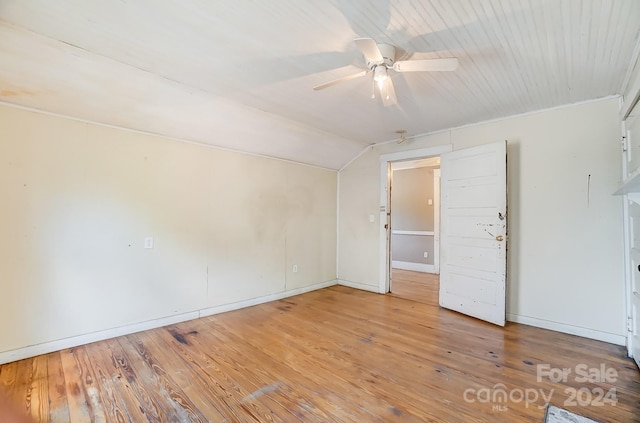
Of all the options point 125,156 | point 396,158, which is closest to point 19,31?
point 125,156

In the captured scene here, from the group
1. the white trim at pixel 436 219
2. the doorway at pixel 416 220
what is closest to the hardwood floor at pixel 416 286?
the doorway at pixel 416 220

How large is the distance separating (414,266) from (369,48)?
5.62 metres

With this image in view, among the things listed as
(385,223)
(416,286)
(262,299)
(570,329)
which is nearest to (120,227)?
(262,299)

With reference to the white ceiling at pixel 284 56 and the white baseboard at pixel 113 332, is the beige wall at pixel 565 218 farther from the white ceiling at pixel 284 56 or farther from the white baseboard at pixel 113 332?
the white baseboard at pixel 113 332

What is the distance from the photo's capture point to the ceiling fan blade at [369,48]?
5.46 ft

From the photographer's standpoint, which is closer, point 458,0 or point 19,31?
point 458,0

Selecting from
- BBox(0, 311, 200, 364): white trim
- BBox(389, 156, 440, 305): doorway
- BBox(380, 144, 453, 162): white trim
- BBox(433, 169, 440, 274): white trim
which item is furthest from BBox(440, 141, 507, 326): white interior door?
BBox(0, 311, 200, 364): white trim

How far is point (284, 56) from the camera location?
213cm

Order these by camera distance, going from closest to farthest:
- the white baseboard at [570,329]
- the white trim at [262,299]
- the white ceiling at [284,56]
Result: the white ceiling at [284,56]
the white baseboard at [570,329]
the white trim at [262,299]

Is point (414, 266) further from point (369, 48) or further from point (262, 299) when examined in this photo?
point (369, 48)

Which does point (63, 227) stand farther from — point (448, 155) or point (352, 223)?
point (448, 155)

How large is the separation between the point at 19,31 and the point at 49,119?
960mm

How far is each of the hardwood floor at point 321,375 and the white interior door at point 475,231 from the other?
347 mm

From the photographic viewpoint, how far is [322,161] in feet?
15.7
